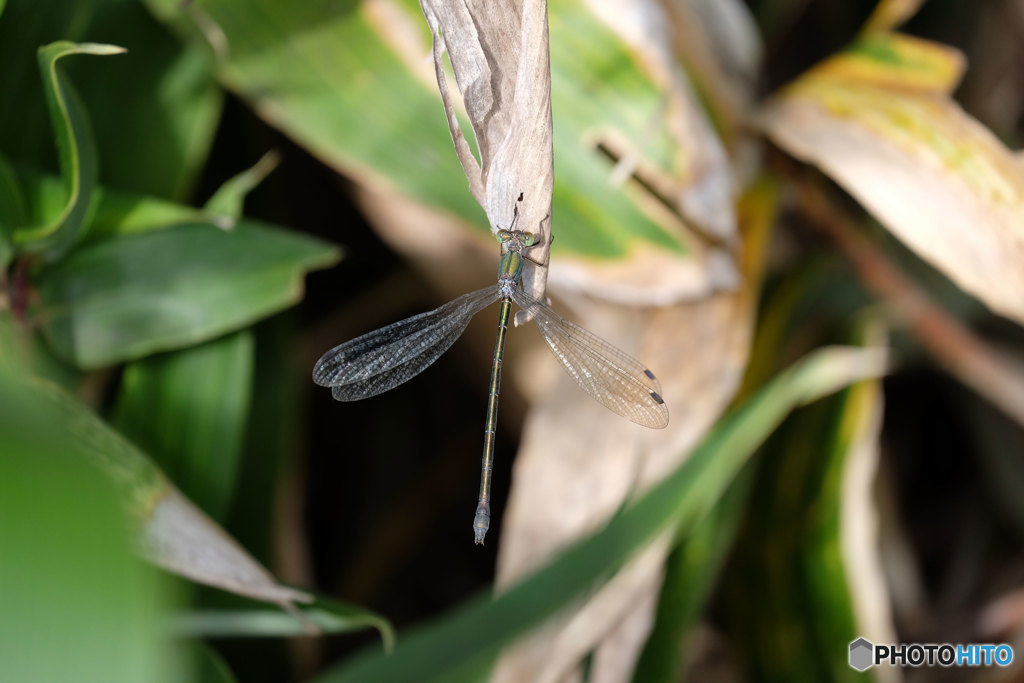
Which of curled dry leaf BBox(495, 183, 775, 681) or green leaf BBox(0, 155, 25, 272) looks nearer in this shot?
green leaf BBox(0, 155, 25, 272)

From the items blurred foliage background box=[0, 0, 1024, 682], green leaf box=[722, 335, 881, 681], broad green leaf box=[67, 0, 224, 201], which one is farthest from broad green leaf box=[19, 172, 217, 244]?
green leaf box=[722, 335, 881, 681]

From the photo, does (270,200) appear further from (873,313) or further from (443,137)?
(873,313)

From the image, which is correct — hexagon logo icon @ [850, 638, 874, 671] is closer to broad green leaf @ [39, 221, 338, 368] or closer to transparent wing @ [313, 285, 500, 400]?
transparent wing @ [313, 285, 500, 400]

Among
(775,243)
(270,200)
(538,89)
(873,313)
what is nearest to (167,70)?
(270,200)

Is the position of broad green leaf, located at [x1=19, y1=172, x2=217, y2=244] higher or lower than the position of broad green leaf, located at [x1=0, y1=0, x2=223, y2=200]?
lower

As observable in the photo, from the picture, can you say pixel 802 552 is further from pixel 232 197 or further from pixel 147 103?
pixel 147 103

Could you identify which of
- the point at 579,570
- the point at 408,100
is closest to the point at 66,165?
the point at 408,100

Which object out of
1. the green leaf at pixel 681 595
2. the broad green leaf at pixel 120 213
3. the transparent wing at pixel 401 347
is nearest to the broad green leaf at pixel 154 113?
the broad green leaf at pixel 120 213
